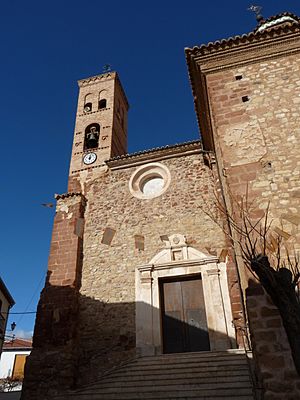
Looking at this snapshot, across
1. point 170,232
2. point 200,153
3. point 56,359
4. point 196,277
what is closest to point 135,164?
point 200,153

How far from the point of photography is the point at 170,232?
354 inches

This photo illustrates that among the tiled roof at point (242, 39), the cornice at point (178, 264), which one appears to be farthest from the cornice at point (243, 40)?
the cornice at point (178, 264)

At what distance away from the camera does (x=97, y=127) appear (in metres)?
13.6

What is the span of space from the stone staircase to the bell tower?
20.4 feet

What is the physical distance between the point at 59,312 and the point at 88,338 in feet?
3.26

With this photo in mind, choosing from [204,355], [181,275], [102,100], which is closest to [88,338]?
[181,275]

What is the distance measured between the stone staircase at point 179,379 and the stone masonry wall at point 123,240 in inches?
36.4

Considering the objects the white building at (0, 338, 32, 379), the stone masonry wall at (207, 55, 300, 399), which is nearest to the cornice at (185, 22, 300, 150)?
the stone masonry wall at (207, 55, 300, 399)

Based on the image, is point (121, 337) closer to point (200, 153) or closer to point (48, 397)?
point (48, 397)

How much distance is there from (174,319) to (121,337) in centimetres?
135

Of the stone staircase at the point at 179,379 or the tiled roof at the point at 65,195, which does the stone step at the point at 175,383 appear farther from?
the tiled roof at the point at 65,195

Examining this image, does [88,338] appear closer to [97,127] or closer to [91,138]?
[91,138]

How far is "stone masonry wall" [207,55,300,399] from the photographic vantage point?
3951mm

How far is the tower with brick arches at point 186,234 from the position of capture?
197 inches
